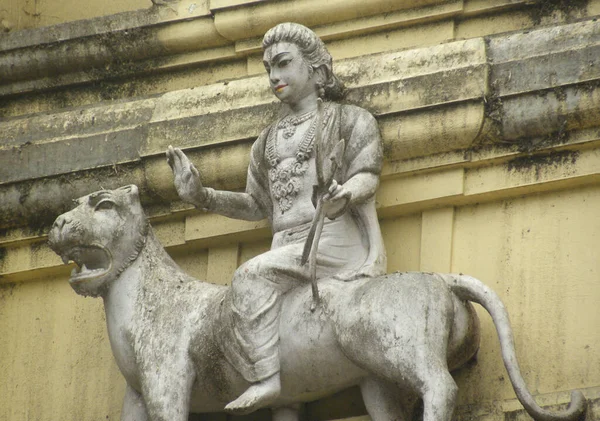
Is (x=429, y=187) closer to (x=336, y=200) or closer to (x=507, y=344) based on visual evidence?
(x=336, y=200)

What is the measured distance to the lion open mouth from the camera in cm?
1066

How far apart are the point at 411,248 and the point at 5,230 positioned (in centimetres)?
245

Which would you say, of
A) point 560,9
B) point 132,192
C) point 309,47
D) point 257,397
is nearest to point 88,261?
point 132,192

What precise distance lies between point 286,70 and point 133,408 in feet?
6.23

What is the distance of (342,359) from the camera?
10117mm

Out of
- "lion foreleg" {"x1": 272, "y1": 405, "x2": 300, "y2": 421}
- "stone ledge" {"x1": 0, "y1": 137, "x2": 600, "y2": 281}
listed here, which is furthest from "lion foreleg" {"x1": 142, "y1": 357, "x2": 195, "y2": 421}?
"stone ledge" {"x1": 0, "y1": 137, "x2": 600, "y2": 281}

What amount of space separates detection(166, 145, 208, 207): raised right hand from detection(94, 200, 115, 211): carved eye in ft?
1.14

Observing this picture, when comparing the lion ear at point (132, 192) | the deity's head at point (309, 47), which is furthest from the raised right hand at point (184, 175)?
the deity's head at point (309, 47)

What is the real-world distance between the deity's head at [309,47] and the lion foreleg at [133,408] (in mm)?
1830

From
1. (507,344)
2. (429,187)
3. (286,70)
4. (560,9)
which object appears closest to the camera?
(507,344)

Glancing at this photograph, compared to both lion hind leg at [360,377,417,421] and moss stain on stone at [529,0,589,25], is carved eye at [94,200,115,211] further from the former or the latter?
moss stain on stone at [529,0,589,25]

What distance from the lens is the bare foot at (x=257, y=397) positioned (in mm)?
10031

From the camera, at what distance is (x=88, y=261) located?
10.7 meters

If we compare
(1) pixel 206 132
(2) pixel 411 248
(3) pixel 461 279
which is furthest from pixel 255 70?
(3) pixel 461 279
